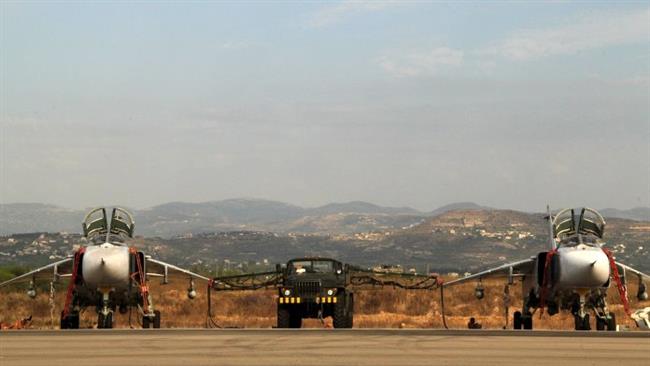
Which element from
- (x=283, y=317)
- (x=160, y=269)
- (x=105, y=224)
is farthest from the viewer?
(x=160, y=269)

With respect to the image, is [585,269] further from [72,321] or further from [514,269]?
[72,321]

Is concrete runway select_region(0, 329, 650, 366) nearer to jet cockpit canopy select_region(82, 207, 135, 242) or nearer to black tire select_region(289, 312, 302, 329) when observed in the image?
black tire select_region(289, 312, 302, 329)

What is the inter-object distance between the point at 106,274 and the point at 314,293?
546cm

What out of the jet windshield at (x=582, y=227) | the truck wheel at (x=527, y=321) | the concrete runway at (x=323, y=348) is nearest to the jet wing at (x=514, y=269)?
the truck wheel at (x=527, y=321)

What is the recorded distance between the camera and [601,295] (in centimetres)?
2814

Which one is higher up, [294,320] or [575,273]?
[575,273]

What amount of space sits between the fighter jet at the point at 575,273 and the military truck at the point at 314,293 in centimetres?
547

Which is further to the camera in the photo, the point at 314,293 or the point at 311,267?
the point at 311,267

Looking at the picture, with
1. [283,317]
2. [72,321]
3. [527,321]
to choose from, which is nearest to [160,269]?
[72,321]

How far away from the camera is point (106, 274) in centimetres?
2788

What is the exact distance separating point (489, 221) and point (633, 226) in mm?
38038

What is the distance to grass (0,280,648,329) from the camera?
37594 millimetres

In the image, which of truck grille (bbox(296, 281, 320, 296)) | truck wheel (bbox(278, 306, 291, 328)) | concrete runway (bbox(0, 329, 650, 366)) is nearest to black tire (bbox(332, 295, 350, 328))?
truck grille (bbox(296, 281, 320, 296))

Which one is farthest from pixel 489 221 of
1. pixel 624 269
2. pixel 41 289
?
pixel 624 269
